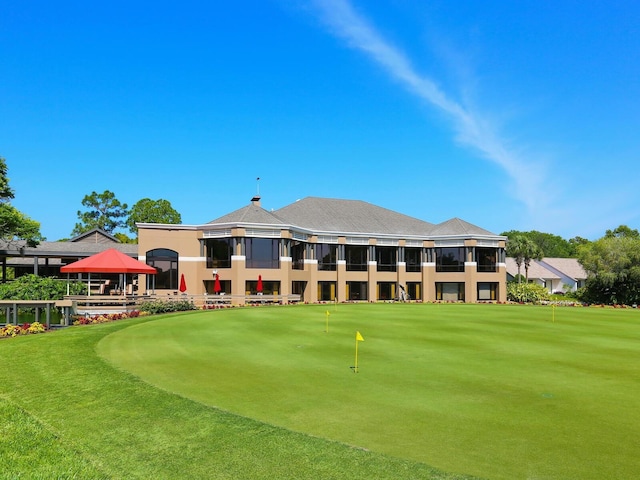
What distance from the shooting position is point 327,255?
52906 mm

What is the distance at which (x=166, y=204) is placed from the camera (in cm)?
8862

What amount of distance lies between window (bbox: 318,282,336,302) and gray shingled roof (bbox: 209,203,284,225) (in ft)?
31.3

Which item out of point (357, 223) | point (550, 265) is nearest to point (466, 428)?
point (357, 223)

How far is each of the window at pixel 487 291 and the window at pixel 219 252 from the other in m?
29.6

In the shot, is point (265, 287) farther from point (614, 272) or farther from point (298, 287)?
point (614, 272)

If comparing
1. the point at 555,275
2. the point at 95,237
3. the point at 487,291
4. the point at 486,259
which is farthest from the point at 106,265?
the point at 555,275

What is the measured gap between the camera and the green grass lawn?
636 centimetres

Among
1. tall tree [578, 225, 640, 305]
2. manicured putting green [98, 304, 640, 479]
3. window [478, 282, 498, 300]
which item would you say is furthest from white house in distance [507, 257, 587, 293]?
manicured putting green [98, 304, 640, 479]

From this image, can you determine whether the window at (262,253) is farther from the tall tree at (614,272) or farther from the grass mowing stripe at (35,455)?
the tall tree at (614,272)

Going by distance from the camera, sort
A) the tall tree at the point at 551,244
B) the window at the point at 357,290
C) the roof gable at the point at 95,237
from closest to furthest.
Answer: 1. the window at the point at 357,290
2. the roof gable at the point at 95,237
3. the tall tree at the point at 551,244

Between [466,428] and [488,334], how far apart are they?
511 inches

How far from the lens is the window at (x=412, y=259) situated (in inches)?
2255

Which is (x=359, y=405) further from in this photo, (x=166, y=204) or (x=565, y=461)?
(x=166, y=204)

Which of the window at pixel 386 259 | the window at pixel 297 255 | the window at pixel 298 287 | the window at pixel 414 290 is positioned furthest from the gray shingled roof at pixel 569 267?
the window at pixel 297 255
